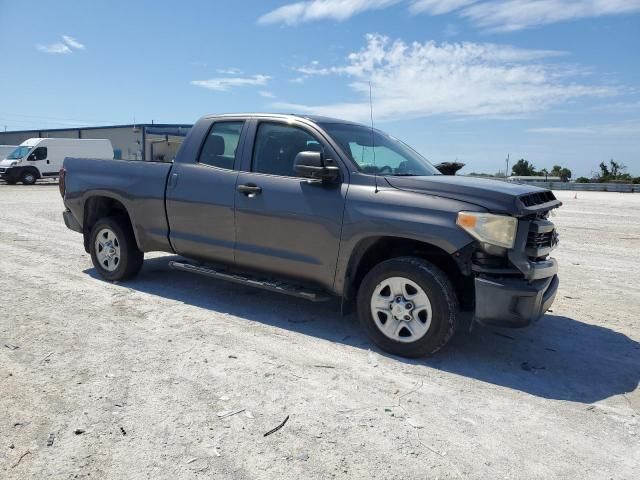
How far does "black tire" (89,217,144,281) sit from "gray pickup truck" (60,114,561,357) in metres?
0.02

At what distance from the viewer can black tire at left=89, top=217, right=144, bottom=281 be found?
602 centimetres

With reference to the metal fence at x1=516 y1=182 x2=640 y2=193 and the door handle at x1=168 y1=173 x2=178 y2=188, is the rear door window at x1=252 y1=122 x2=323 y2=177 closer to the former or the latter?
the door handle at x1=168 y1=173 x2=178 y2=188

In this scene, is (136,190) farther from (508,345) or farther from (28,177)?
(28,177)

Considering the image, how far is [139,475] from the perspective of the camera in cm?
253

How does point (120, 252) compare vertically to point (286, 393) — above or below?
above

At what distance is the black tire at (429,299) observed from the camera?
153 inches

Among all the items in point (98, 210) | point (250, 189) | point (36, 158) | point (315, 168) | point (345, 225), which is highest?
point (315, 168)

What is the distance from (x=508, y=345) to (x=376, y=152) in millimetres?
2110

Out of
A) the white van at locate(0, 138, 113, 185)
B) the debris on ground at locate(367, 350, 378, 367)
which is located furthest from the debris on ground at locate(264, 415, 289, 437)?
the white van at locate(0, 138, 113, 185)

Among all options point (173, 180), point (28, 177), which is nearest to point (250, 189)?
point (173, 180)

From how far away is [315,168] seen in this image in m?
4.32

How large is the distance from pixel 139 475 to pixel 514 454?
1976mm

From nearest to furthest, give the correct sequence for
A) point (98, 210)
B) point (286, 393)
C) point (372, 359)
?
point (286, 393) → point (372, 359) → point (98, 210)

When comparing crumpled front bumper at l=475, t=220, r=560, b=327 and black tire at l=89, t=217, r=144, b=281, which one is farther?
black tire at l=89, t=217, r=144, b=281
